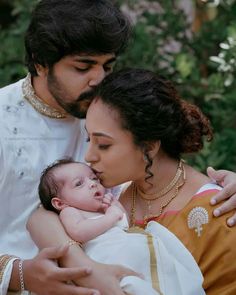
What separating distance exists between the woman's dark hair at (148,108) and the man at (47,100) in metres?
0.18

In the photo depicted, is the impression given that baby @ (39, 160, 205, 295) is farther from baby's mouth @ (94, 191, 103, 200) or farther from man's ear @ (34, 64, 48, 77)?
man's ear @ (34, 64, 48, 77)

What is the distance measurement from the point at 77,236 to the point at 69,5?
0.96 meters

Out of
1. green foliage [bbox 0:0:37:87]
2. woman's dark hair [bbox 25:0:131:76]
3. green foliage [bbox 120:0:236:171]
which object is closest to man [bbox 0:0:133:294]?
woman's dark hair [bbox 25:0:131:76]

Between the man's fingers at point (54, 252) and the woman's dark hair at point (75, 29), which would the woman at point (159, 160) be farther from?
the man's fingers at point (54, 252)

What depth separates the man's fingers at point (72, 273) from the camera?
2.93m

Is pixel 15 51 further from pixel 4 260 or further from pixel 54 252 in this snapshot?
pixel 54 252

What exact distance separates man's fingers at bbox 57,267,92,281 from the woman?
1.25 ft

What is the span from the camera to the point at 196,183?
10.6 feet

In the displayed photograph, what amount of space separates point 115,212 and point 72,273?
0.91 ft

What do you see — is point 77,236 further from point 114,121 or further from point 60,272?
point 114,121

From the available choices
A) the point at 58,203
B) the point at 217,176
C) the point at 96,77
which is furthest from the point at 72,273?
the point at 96,77

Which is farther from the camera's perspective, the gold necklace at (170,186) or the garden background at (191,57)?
the garden background at (191,57)

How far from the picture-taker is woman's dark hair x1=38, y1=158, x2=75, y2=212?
10.4 feet

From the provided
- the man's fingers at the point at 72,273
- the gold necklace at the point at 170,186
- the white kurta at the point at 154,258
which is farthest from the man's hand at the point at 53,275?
the gold necklace at the point at 170,186
